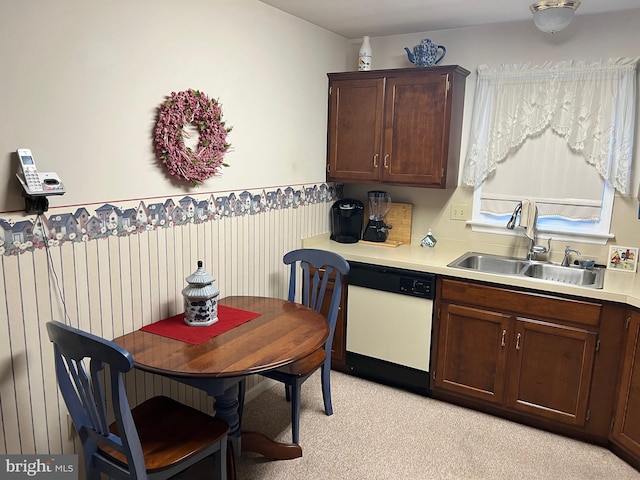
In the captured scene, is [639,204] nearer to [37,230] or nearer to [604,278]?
[604,278]

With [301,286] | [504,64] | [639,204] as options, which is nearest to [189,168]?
[301,286]

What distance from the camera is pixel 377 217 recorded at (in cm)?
351

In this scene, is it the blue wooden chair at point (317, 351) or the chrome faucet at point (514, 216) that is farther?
the chrome faucet at point (514, 216)

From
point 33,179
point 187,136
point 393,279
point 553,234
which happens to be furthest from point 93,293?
point 553,234

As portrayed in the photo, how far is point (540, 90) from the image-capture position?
2.97 m

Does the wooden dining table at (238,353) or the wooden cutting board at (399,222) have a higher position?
the wooden cutting board at (399,222)

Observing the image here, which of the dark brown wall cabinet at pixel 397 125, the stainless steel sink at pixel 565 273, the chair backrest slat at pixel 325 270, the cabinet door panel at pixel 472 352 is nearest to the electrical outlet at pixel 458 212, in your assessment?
the dark brown wall cabinet at pixel 397 125

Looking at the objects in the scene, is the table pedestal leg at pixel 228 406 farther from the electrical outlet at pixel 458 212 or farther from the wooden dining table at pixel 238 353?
the electrical outlet at pixel 458 212

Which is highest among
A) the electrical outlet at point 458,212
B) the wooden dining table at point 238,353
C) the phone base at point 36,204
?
the phone base at point 36,204

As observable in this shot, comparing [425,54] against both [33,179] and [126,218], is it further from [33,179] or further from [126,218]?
[33,179]

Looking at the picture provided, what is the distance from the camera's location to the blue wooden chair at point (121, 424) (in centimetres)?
146

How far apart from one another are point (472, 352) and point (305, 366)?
102 cm

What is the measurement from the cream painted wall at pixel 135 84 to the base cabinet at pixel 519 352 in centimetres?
138

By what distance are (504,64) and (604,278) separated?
1.45 metres
